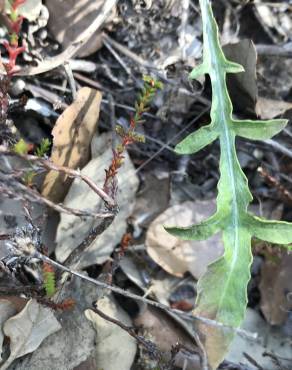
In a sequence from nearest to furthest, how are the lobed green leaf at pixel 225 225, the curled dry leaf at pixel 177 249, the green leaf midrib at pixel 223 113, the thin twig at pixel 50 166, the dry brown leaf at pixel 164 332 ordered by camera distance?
the thin twig at pixel 50 166
the lobed green leaf at pixel 225 225
the green leaf midrib at pixel 223 113
the dry brown leaf at pixel 164 332
the curled dry leaf at pixel 177 249

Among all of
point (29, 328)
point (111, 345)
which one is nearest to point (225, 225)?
point (111, 345)

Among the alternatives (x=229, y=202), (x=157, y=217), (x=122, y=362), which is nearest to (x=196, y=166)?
(x=157, y=217)

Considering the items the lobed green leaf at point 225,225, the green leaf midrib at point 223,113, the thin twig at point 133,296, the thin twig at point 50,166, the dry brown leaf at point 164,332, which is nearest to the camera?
the thin twig at point 50,166

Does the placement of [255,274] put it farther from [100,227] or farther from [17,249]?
[17,249]

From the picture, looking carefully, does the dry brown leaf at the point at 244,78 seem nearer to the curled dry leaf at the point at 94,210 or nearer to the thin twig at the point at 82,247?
the curled dry leaf at the point at 94,210

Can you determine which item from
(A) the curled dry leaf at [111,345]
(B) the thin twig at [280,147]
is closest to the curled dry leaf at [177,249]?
(A) the curled dry leaf at [111,345]

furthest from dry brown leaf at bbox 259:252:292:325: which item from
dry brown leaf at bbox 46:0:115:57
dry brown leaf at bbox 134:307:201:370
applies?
dry brown leaf at bbox 46:0:115:57

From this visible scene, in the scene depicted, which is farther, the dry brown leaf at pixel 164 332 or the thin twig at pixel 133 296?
the dry brown leaf at pixel 164 332

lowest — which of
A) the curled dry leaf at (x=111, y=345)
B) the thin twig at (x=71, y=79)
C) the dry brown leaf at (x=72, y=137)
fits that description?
the curled dry leaf at (x=111, y=345)
